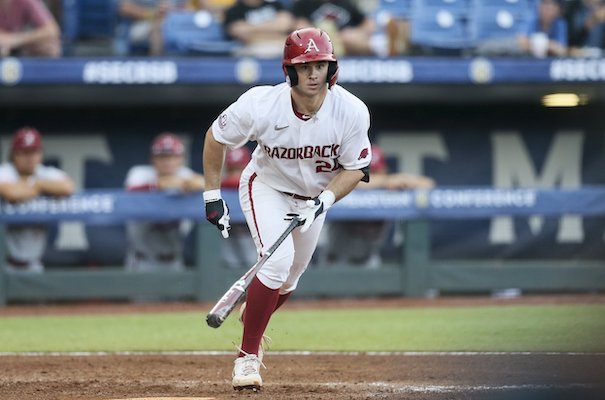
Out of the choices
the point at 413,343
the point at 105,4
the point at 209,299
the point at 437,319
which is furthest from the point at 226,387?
the point at 105,4

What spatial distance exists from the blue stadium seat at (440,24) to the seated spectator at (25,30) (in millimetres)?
3402

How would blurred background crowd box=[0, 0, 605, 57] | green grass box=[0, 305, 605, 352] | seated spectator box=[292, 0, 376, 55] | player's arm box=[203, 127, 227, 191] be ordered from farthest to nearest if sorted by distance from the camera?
seated spectator box=[292, 0, 376, 55] < blurred background crowd box=[0, 0, 605, 57] < green grass box=[0, 305, 605, 352] < player's arm box=[203, 127, 227, 191]

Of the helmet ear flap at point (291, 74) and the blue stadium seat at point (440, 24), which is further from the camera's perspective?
the blue stadium seat at point (440, 24)

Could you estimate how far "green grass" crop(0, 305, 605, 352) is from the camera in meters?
7.69

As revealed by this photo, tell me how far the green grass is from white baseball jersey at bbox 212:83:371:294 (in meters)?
2.08

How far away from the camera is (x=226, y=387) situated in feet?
19.0

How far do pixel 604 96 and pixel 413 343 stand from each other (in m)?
4.54

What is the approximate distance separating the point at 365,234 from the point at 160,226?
1.92 meters

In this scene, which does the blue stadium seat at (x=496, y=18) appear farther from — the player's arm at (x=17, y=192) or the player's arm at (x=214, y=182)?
the player's arm at (x=214, y=182)

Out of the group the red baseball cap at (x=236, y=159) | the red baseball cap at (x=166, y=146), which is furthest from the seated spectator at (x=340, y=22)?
the red baseball cap at (x=166, y=146)

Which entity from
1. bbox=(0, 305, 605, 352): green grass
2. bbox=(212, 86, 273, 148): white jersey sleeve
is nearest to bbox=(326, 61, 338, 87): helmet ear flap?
bbox=(212, 86, 273, 148): white jersey sleeve

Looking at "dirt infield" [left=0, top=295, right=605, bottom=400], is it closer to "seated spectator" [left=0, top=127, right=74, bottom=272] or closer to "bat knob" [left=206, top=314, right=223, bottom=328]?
"bat knob" [left=206, top=314, right=223, bottom=328]

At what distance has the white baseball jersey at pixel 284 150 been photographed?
5.53m

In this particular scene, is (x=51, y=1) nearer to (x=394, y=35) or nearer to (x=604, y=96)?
(x=394, y=35)
